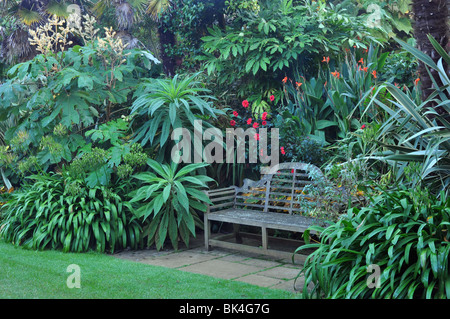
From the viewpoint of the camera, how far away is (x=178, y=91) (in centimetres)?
636

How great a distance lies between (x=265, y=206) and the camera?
595cm

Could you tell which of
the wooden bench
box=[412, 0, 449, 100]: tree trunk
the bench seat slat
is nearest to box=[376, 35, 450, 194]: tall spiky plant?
box=[412, 0, 449, 100]: tree trunk

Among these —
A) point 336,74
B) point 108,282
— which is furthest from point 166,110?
point 108,282

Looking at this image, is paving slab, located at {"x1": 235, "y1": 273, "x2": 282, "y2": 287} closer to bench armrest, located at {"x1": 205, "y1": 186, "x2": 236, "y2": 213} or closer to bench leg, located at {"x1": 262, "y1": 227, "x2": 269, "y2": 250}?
bench leg, located at {"x1": 262, "y1": 227, "x2": 269, "y2": 250}

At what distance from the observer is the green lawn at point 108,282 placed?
4.10 m

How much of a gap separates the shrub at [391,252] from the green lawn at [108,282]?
1.78 ft

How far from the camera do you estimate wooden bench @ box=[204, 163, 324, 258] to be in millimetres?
5316

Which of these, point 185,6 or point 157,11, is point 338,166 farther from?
point 157,11

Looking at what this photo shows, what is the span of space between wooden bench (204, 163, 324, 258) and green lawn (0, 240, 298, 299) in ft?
3.17

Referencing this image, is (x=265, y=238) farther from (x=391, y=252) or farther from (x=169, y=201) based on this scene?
(x=391, y=252)

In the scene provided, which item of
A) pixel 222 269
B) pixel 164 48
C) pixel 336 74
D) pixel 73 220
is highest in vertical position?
pixel 164 48

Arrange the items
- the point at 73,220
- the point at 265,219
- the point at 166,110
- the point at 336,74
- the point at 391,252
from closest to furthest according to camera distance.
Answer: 1. the point at 391,252
2. the point at 265,219
3. the point at 73,220
4. the point at 166,110
5. the point at 336,74

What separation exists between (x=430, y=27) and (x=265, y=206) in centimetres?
273
